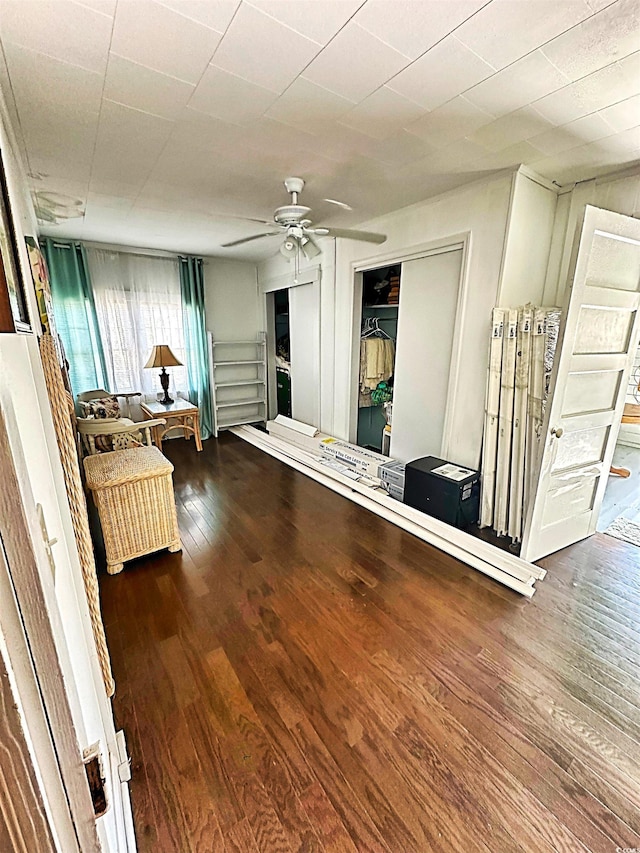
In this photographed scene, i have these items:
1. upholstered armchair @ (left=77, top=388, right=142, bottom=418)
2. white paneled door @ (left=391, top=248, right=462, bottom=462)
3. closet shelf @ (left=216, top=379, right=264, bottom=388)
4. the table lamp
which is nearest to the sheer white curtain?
upholstered armchair @ (left=77, top=388, right=142, bottom=418)

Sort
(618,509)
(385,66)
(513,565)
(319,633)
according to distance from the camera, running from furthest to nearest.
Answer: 1. (618,509)
2. (513,565)
3. (319,633)
4. (385,66)

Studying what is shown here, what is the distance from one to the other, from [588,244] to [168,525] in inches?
120

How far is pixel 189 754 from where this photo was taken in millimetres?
1348

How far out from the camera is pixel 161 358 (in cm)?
446

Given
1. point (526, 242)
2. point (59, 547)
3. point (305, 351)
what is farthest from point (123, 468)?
point (526, 242)

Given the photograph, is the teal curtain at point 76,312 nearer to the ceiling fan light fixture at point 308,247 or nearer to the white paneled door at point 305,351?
the white paneled door at point 305,351

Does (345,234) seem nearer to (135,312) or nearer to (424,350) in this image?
(424,350)

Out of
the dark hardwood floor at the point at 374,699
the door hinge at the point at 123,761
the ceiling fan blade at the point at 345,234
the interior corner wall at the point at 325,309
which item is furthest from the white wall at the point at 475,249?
the door hinge at the point at 123,761

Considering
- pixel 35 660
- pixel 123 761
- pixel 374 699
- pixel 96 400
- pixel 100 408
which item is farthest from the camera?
pixel 96 400

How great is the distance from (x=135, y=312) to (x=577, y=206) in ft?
15.4

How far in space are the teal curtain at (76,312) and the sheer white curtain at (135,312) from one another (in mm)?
120

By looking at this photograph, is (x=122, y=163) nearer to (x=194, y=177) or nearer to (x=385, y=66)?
(x=194, y=177)

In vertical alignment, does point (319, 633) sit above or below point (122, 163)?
below

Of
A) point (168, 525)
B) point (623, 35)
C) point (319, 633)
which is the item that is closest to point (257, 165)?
point (623, 35)
